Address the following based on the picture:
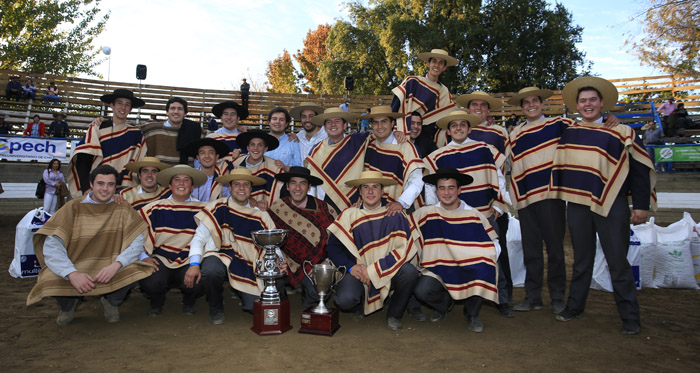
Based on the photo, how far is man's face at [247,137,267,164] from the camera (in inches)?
215

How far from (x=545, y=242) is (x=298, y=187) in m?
2.55

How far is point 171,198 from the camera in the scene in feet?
16.0

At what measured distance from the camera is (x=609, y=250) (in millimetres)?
4312

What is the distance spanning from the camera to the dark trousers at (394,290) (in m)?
4.27

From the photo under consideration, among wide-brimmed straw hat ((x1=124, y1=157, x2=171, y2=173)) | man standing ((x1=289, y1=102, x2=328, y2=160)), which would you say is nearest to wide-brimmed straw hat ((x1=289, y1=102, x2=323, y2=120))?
man standing ((x1=289, y1=102, x2=328, y2=160))

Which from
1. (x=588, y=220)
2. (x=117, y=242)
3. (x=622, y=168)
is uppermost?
(x=622, y=168)

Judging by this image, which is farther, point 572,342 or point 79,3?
point 79,3

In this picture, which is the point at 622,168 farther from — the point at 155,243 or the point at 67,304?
the point at 67,304

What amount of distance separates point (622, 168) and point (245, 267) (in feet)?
11.9

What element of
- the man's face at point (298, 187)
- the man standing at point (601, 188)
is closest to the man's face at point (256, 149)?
the man's face at point (298, 187)

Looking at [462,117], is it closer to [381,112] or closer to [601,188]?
[381,112]

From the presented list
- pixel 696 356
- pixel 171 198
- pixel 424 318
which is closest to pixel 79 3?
pixel 171 198

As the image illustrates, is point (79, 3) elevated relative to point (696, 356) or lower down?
elevated

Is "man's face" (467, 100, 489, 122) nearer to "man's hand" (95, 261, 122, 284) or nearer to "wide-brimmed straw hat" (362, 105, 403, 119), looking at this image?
"wide-brimmed straw hat" (362, 105, 403, 119)
